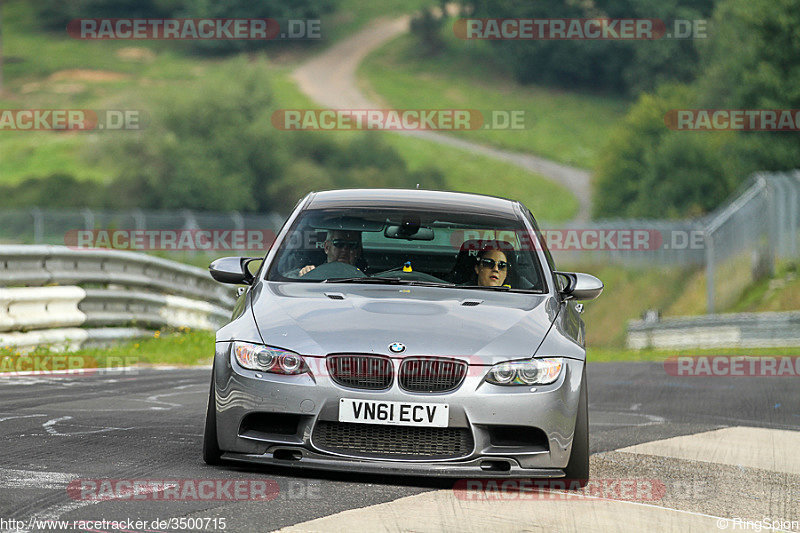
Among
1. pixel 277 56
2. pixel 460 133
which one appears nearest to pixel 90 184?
pixel 460 133

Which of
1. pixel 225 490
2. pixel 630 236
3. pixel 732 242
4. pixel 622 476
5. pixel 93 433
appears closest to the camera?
pixel 225 490

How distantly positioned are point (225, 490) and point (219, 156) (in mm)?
75238

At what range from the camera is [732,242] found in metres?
34.2

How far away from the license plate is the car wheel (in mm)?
752

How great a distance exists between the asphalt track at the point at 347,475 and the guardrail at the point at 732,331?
12.0m

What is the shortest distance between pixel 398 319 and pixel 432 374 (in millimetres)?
407

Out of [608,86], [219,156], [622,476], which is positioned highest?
[608,86]

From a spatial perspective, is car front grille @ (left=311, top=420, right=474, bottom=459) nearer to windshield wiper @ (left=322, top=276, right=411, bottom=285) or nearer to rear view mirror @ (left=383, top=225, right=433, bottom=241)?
windshield wiper @ (left=322, top=276, right=411, bottom=285)

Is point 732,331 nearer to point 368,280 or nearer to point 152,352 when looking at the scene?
point 152,352

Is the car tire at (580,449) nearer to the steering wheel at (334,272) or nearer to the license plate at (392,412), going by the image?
the license plate at (392,412)

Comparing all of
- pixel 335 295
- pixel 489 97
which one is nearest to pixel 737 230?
pixel 335 295

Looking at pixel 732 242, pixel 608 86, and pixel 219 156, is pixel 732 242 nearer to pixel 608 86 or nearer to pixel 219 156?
pixel 219 156

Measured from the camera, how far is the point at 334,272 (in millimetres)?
7770


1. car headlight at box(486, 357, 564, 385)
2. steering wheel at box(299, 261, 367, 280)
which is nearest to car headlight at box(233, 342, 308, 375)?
car headlight at box(486, 357, 564, 385)
